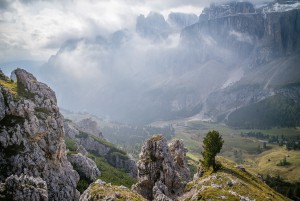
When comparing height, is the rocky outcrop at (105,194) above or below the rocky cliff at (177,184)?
above

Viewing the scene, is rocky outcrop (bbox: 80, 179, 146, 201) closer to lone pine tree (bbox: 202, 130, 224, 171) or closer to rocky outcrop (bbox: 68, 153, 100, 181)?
lone pine tree (bbox: 202, 130, 224, 171)

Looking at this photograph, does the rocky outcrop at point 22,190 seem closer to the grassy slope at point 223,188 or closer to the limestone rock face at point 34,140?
the limestone rock face at point 34,140

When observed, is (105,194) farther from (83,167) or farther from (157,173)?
(83,167)

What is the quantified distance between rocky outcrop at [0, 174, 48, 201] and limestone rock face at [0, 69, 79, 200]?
24.9 m

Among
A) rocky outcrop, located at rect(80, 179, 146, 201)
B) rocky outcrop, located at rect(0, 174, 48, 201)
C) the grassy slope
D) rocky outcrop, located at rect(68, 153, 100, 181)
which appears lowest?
rocky outcrop, located at rect(68, 153, 100, 181)

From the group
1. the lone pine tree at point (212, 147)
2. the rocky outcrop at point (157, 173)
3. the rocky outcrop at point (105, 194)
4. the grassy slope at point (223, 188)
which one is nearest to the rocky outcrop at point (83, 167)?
the rocky outcrop at point (157, 173)

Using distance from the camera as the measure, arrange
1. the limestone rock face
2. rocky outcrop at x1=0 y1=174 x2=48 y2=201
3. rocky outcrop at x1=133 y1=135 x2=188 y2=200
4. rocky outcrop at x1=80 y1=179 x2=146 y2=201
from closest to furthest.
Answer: rocky outcrop at x1=80 y1=179 x2=146 y2=201 < rocky outcrop at x1=0 y1=174 x2=48 y2=201 < the limestone rock face < rocky outcrop at x1=133 y1=135 x2=188 y2=200

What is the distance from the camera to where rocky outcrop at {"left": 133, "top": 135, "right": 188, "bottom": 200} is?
114375 mm

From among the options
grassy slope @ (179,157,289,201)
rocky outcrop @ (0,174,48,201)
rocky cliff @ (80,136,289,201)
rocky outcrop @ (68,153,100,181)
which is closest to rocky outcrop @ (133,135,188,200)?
rocky cliff @ (80,136,289,201)

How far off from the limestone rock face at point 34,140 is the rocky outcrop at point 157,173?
91.6 ft

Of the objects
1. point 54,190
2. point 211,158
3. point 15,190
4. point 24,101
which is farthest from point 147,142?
point 15,190

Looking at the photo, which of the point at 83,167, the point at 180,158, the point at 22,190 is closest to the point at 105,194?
the point at 22,190

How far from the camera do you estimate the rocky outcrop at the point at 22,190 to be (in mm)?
69750

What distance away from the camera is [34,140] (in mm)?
108062
